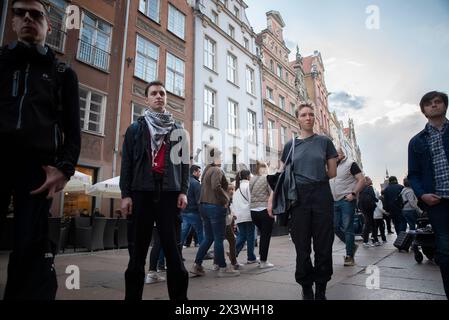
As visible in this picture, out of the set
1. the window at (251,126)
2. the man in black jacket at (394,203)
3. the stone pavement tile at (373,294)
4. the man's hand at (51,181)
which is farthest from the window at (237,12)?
the man's hand at (51,181)

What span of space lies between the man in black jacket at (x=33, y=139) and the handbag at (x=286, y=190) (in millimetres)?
1932

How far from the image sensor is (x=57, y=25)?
11711 mm

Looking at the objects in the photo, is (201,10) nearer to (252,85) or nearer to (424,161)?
(252,85)

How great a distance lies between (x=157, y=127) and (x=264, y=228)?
3085 millimetres

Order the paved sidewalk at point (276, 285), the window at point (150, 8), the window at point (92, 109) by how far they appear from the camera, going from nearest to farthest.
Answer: the paved sidewalk at point (276, 285) → the window at point (92, 109) → the window at point (150, 8)

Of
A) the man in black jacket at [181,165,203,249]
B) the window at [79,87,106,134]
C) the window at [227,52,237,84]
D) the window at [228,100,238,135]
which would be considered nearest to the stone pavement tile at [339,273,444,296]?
the man in black jacket at [181,165,203,249]

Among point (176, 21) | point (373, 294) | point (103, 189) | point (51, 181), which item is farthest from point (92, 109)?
point (373, 294)

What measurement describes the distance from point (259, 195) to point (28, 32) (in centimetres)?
415

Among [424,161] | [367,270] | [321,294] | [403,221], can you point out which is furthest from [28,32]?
[403,221]

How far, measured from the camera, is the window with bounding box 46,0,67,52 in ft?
37.6

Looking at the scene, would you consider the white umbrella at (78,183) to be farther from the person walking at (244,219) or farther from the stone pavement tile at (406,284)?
the stone pavement tile at (406,284)

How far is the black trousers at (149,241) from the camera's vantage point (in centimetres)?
226

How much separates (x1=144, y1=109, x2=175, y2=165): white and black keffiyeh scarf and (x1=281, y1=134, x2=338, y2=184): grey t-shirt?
1297 mm

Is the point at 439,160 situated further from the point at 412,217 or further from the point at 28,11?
the point at 412,217
